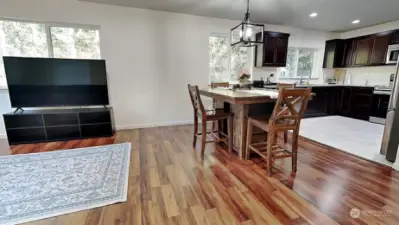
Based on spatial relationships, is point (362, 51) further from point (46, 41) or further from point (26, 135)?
point (26, 135)

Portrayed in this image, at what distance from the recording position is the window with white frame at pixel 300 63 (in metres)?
5.66

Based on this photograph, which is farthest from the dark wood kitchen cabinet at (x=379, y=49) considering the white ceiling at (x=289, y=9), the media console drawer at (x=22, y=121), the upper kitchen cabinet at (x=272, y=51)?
the media console drawer at (x=22, y=121)

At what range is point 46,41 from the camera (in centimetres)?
360

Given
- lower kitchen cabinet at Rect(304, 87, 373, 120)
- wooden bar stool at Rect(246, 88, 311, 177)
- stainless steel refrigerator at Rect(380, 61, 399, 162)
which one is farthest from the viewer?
lower kitchen cabinet at Rect(304, 87, 373, 120)

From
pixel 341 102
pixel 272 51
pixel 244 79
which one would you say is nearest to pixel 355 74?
pixel 341 102

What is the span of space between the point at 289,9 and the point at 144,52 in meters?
3.09

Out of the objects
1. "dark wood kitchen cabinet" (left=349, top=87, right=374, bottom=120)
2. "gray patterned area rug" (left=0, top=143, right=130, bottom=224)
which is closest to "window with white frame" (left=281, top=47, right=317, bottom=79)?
"dark wood kitchen cabinet" (left=349, top=87, right=374, bottom=120)

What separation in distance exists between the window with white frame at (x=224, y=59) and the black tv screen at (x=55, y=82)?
2.47 meters

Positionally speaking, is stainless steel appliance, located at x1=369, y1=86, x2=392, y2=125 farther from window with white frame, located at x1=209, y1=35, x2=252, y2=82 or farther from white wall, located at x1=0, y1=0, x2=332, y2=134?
white wall, located at x1=0, y1=0, x2=332, y2=134

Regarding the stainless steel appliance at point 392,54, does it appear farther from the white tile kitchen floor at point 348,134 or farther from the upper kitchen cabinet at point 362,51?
the white tile kitchen floor at point 348,134

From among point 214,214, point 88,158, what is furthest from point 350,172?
point 88,158

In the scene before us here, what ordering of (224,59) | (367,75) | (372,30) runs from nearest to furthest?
(224,59) → (372,30) → (367,75)

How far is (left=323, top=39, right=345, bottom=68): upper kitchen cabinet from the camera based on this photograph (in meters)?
5.63

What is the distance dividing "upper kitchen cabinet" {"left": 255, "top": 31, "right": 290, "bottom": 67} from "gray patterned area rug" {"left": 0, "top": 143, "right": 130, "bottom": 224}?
3936 millimetres
